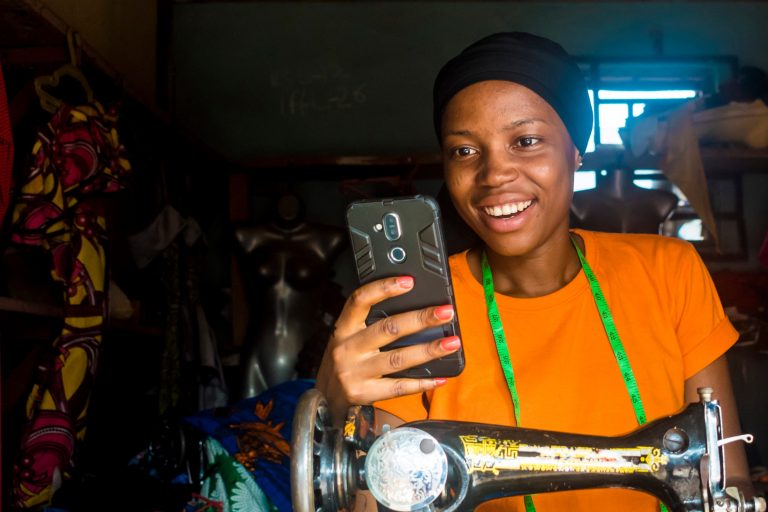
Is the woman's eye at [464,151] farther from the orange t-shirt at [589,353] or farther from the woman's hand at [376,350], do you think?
the woman's hand at [376,350]

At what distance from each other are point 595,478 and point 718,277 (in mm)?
2985

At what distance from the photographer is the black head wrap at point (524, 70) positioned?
4.29 feet

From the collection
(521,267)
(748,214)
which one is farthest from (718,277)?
(521,267)

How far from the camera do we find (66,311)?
2.22 meters

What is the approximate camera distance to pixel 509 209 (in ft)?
4.28

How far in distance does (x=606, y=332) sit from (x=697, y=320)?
0.51 feet

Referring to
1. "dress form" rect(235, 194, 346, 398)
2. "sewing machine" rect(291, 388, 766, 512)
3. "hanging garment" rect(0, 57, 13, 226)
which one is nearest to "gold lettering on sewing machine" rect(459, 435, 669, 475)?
"sewing machine" rect(291, 388, 766, 512)

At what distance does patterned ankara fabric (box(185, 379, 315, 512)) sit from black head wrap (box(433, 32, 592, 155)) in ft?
3.68

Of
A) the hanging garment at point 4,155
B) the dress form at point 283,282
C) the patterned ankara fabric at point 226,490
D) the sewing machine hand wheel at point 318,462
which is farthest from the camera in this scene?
the dress form at point 283,282

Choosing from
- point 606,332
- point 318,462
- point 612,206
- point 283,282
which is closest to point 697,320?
point 606,332

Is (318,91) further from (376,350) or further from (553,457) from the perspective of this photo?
(553,457)

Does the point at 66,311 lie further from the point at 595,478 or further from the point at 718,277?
the point at 718,277

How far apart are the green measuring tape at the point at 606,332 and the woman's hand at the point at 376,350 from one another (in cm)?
24

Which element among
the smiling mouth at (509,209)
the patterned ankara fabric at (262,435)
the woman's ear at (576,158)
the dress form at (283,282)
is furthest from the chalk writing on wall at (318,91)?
the smiling mouth at (509,209)
